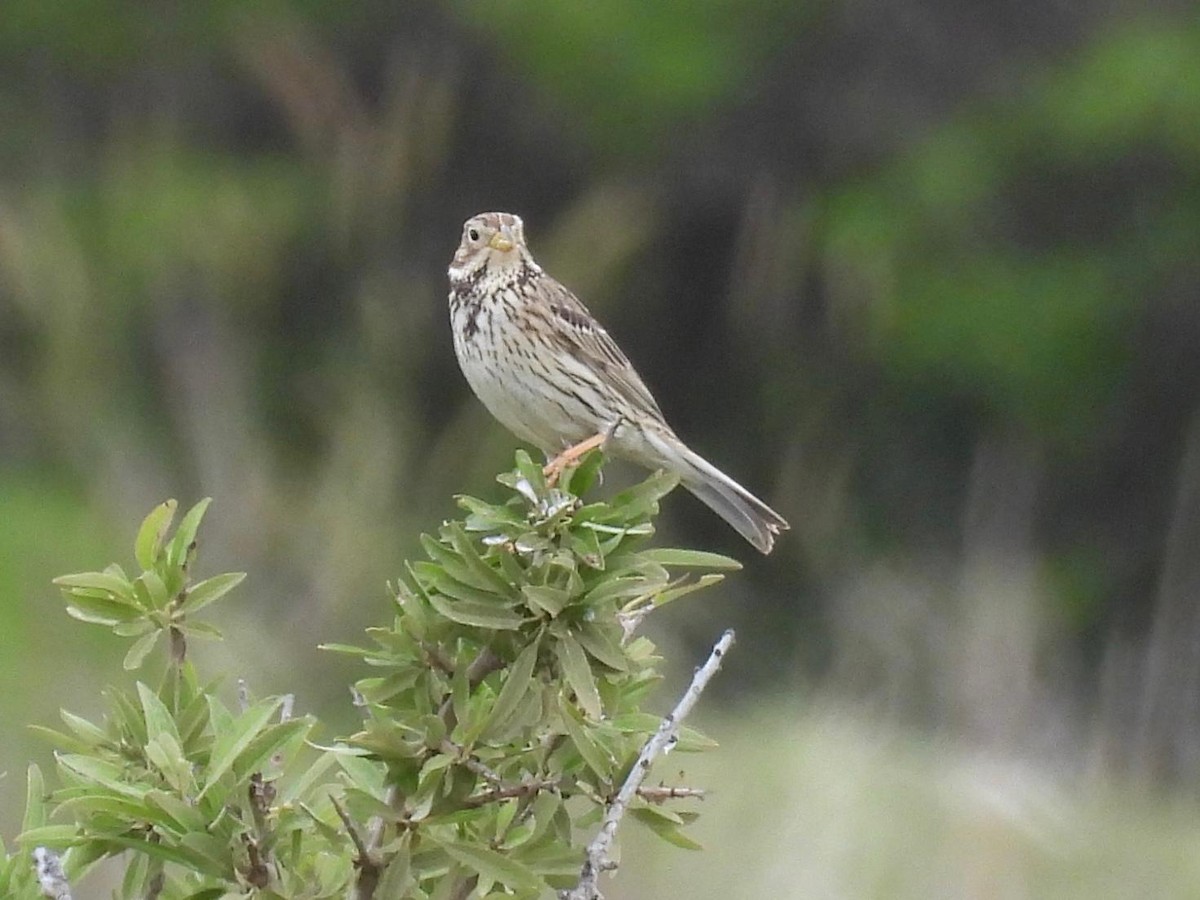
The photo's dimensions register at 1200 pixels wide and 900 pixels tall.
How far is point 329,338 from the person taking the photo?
439 inches

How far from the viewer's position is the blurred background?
995cm

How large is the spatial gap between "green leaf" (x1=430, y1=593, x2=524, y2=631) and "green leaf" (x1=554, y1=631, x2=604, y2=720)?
0.04 meters

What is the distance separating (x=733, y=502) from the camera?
3434 millimetres

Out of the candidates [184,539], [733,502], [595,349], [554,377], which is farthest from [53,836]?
[595,349]

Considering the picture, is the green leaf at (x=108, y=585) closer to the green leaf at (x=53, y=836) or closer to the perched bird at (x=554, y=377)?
the green leaf at (x=53, y=836)

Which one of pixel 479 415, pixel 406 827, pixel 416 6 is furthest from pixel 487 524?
pixel 416 6

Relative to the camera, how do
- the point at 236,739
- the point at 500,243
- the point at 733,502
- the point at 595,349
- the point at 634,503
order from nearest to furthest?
the point at 236,739, the point at 634,503, the point at 733,502, the point at 595,349, the point at 500,243

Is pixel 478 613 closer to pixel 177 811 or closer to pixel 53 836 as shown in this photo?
pixel 177 811

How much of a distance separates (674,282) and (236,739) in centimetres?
956

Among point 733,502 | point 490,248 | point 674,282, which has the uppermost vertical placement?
point 674,282

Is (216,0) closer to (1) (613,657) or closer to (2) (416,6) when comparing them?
(2) (416,6)

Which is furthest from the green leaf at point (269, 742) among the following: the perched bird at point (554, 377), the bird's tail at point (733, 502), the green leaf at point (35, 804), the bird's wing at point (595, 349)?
the bird's wing at point (595, 349)

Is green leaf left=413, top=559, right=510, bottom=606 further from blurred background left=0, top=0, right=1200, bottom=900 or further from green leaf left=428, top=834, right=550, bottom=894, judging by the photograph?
blurred background left=0, top=0, right=1200, bottom=900

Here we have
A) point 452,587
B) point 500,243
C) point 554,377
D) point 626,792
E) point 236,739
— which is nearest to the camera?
point 626,792
